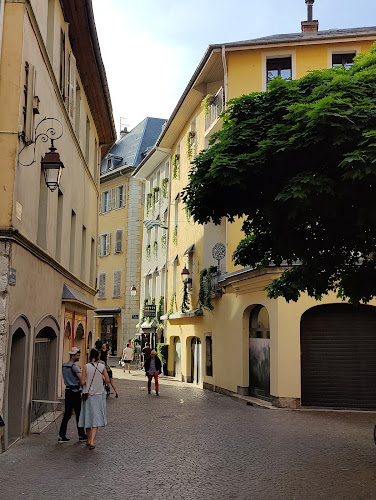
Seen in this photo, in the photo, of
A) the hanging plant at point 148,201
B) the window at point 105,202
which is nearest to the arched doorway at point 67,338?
the hanging plant at point 148,201

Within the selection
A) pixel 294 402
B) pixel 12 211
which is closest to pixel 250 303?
pixel 294 402

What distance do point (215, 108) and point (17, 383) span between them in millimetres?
15222

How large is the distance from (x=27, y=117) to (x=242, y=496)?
6.97 meters

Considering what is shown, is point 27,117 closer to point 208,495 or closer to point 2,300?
point 2,300

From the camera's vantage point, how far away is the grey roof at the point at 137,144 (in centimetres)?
4856

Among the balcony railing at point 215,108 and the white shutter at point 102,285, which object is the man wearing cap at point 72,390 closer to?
the balcony railing at point 215,108

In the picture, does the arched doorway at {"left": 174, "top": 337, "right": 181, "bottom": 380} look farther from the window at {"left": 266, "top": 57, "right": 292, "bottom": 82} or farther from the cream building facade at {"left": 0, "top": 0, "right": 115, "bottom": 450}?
the window at {"left": 266, "top": 57, "right": 292, "bottom": 82}

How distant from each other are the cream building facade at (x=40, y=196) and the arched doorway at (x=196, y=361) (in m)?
6.50

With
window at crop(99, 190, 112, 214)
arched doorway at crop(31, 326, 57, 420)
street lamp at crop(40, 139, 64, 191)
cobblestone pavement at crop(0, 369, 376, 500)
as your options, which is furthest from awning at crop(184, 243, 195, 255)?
window at crop(99, 190, 112, 214)

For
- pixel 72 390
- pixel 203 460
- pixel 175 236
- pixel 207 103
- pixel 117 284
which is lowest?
pixel 203 460

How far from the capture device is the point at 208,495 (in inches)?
288

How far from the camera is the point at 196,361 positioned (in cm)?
2658

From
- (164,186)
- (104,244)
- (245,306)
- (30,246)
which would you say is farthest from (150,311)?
(30,246)

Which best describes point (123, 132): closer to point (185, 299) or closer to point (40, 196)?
point (185, 299)
